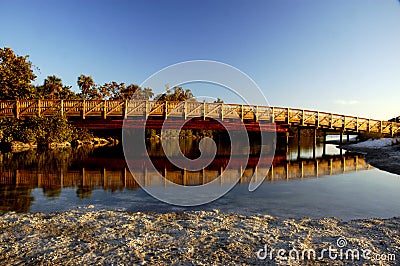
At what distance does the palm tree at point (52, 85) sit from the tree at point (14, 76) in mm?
11681

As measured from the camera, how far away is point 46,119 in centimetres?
2670

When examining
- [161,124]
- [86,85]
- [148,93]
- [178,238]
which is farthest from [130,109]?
[148,93]

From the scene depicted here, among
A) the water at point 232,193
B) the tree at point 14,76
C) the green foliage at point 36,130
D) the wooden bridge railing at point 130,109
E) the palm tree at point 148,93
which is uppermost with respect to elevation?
the palm tree at point 148,93

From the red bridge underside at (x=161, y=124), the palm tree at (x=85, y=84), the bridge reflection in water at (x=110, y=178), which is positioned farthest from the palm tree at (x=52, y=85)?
the bridge reflection in water at (x=110, y=178)

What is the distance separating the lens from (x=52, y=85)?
4112cm

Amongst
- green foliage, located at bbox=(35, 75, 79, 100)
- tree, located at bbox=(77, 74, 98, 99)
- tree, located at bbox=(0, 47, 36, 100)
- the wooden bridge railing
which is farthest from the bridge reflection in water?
tree, located at bbox=(77, 74, 98, 99)

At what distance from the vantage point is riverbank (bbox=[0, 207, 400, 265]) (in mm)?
3578

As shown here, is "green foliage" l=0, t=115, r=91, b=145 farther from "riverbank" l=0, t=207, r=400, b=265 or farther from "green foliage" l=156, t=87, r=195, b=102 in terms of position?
"green foliage" l=156, t=87, r=195, b=102

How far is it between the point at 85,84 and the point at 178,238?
5098 cm

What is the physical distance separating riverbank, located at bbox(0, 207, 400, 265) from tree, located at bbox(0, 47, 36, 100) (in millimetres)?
24625

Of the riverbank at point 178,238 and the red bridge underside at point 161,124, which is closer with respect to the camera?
the riverbank at point 178,238

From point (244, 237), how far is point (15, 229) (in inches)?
149

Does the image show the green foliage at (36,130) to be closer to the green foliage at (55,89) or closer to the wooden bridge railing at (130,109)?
the wooden bridge railing at (130,109)

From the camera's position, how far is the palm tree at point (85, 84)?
50094 millimetres
